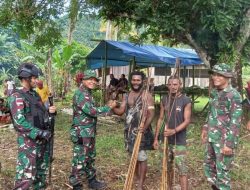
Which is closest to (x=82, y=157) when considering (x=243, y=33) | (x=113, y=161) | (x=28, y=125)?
(x=28, y=125)

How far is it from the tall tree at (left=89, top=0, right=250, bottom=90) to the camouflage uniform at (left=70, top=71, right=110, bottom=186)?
2.91m

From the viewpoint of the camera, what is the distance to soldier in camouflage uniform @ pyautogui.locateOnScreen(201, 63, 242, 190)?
3.97m

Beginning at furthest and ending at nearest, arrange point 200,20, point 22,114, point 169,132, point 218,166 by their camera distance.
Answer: point 200,20 → point 169,132 → point 218,166 → point 22,114

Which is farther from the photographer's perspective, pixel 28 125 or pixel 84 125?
pixel 84 125

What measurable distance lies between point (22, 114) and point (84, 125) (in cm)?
101

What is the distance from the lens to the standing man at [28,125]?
384cm

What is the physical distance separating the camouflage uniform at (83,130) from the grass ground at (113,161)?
0.47m

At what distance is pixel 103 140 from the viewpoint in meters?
7.87

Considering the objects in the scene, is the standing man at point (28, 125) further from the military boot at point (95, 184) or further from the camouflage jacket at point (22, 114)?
the military boot at point (95, 184)

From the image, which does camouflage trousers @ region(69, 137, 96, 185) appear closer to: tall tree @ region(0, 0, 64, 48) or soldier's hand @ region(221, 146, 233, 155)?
soldier's hand @ region(221, 146, 233, 155)

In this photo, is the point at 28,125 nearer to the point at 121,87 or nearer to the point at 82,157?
the point at 82,157

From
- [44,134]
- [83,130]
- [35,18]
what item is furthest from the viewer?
[35,18]

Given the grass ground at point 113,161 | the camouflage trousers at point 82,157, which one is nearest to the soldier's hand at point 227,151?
the grass ground at point 113,161

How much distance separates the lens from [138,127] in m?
4.42
